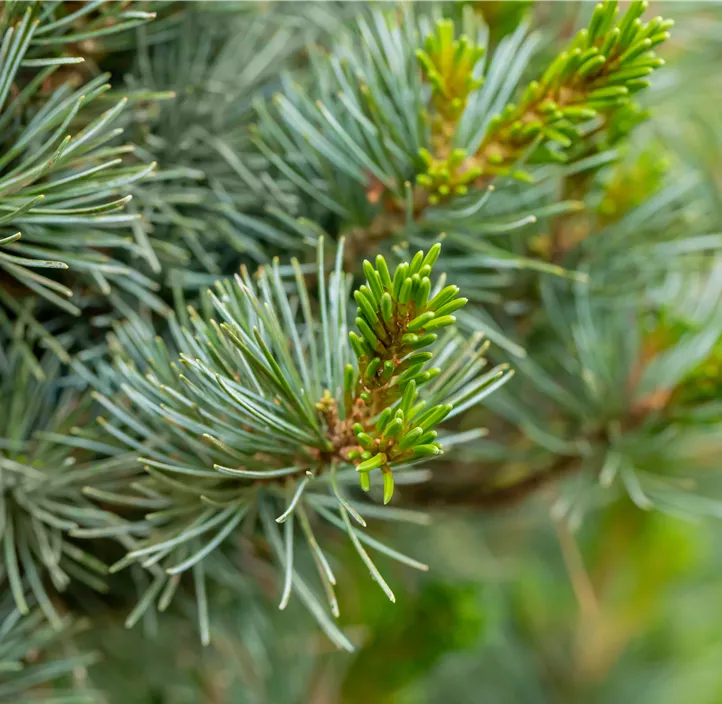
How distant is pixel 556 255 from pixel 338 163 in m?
0.13

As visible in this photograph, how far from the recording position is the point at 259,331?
24 cm

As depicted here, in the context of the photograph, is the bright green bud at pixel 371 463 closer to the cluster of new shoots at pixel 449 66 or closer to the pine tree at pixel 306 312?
the pine tree at pixel 306 312

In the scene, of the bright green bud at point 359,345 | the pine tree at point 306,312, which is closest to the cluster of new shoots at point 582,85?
the pine tree at point 306,312

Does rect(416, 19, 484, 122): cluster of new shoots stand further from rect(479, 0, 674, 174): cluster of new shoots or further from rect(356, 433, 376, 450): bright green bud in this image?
rect(356, 433, 376, 450): bright green bud

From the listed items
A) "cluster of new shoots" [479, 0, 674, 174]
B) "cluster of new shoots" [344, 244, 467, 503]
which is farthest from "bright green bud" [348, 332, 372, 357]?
"cluster of new shoots" [479, 0, 674, 174]

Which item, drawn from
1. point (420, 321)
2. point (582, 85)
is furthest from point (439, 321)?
point (582, 85)

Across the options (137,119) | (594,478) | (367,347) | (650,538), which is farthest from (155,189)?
(650,538)

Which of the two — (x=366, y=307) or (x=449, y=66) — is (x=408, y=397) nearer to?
(x=366, y=307)

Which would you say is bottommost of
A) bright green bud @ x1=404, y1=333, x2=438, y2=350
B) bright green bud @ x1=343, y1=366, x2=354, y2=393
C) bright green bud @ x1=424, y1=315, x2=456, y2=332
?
bright green bud @ x1=343, y1=366, x2=354, y2=393

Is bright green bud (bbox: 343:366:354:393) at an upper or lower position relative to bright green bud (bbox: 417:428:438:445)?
upper

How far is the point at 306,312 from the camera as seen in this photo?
27cm

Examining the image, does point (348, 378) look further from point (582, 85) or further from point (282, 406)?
point (582, 85)

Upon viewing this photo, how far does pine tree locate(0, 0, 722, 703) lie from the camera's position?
10.0 inches

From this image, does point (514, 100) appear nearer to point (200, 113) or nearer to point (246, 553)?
point (200, 113)
